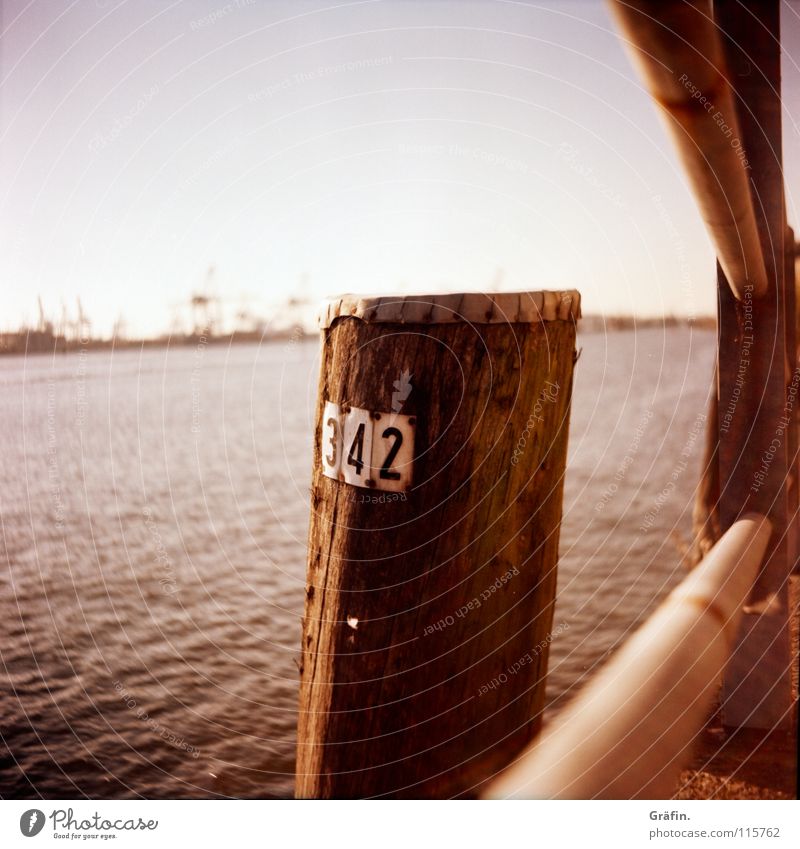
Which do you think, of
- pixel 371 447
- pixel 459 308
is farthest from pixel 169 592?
pixel 459 308

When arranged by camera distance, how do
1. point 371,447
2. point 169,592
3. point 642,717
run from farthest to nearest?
point 169,592, point 371,447, point 642,717

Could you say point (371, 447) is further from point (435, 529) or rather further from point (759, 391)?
point (759, 391)

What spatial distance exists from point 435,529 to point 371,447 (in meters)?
0.12

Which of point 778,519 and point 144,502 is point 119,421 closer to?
point 144,502

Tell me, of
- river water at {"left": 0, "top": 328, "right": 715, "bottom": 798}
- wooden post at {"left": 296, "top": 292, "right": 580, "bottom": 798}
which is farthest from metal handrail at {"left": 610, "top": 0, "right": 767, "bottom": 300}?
river water at {"left": 0, "top": 328, "right": 715, "bottom": 798}

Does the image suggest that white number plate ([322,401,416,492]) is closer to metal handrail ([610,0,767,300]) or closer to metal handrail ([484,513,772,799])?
metal handrail ([484,513,772,799])

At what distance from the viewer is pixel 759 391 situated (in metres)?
1.55

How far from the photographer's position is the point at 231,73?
1.50 metres

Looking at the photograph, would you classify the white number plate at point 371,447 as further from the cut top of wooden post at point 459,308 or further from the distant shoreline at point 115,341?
the distant shoreline at point 115,341

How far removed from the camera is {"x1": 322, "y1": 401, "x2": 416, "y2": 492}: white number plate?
0.75 m

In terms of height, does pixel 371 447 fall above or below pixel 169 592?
above

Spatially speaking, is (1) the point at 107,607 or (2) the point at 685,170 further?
(1) the point at 107,607
